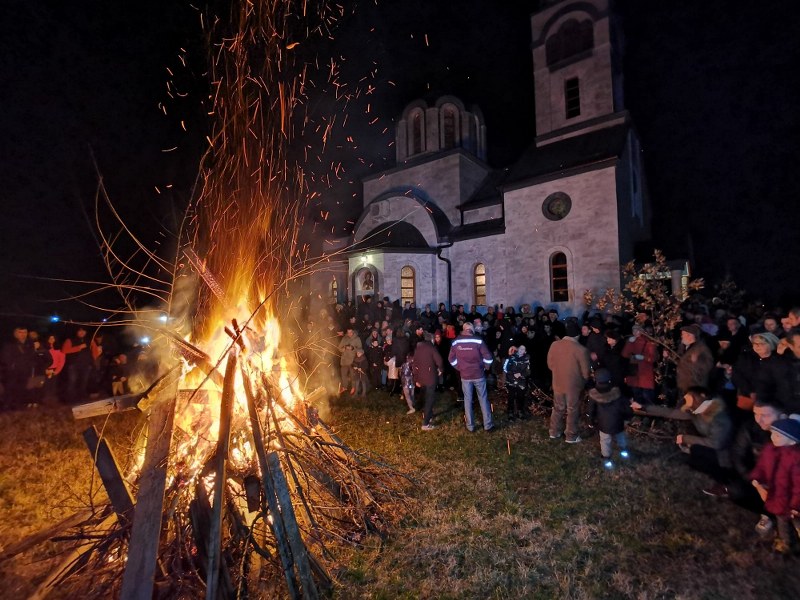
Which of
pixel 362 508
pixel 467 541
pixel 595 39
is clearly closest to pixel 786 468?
pixel 467 541

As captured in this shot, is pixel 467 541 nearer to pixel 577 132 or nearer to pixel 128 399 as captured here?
→ pixel 128 399

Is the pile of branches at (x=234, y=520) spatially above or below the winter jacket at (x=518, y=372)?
below

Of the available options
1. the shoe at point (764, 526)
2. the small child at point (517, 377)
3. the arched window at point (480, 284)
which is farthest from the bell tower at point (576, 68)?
the shoe at point (764, 526)

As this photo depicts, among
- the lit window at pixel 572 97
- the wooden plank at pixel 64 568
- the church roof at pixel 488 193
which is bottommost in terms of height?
the wooden plank at pixel 64 568

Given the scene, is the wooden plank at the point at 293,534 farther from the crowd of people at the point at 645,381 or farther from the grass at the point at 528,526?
the crowd of people at the point at 645,381

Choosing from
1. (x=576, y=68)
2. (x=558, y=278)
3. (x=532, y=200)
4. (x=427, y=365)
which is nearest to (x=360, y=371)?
(x=427, y=365)

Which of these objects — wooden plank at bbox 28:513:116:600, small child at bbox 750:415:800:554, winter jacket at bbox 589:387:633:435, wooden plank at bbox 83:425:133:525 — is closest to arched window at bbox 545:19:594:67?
winter jacket at bbox 589:387:633:435

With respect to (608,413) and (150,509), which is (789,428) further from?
(150,509)

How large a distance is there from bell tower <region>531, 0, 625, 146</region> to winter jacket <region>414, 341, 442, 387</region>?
16535 millimetres

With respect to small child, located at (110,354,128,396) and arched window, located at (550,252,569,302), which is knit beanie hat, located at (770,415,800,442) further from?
arched window, located at (550,252,569,302)

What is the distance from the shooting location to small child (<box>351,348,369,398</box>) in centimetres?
1066

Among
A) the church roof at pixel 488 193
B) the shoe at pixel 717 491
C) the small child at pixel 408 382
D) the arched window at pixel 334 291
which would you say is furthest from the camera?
the arched window at pixel 334 291

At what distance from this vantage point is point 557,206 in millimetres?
17719

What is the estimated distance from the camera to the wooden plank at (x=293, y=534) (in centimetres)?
343
